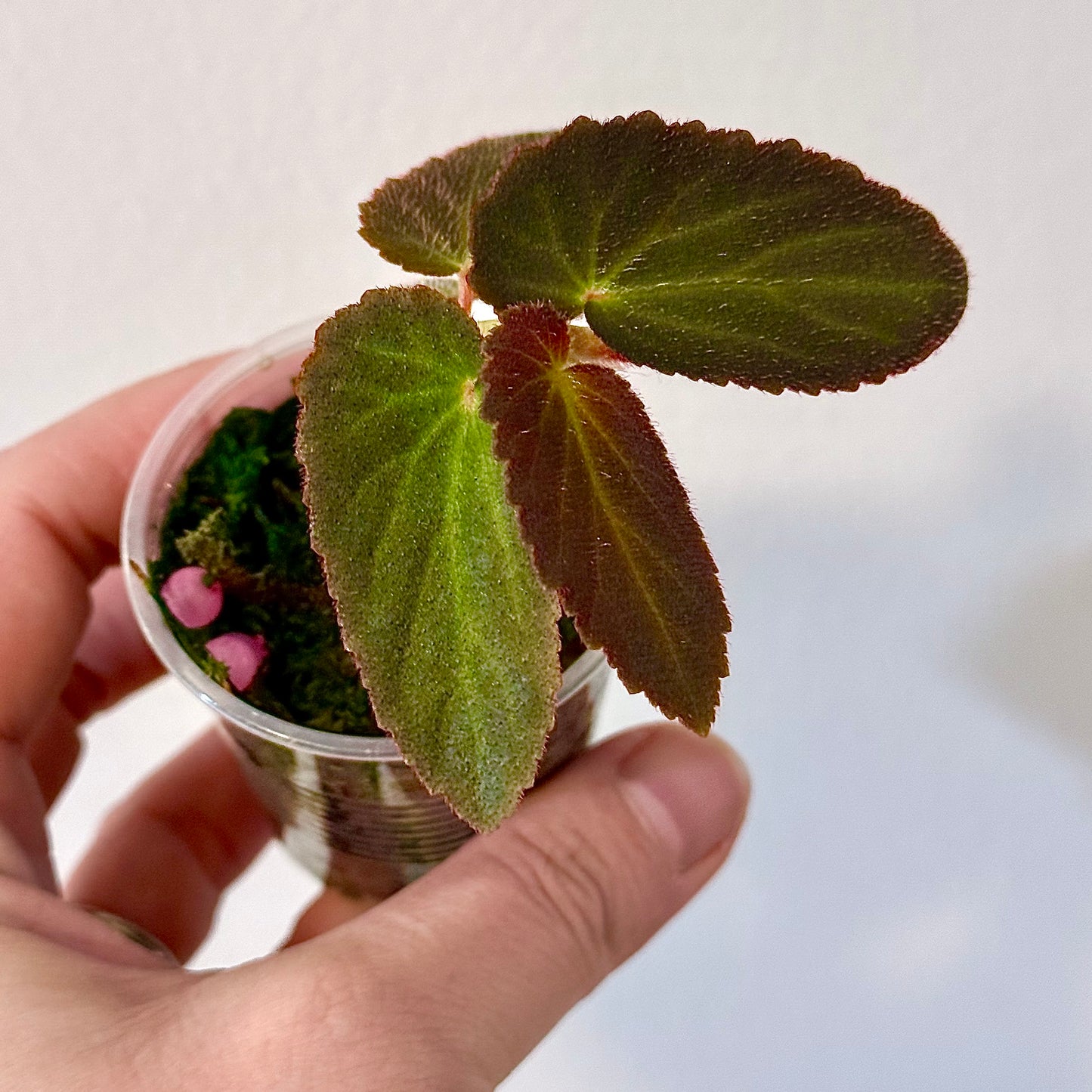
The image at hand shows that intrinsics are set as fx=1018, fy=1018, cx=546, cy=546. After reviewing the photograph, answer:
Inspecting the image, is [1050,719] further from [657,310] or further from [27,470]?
[27,470]

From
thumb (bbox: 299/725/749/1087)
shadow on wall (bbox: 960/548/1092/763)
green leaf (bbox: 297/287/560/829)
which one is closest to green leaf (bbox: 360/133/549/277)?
green leaf (bbox: 297/287/560/829)

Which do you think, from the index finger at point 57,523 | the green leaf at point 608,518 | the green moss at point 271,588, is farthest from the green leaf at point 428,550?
the index finger at point 57,523

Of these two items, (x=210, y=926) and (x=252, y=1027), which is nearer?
(x=252, y=1027)

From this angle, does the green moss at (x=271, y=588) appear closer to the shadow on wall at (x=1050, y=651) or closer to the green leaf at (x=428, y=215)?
the green leaf at (x=428, y=215)

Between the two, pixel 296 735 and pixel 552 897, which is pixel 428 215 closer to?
pixel 296 735

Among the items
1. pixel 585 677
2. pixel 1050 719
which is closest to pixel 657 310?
pixel 585 677

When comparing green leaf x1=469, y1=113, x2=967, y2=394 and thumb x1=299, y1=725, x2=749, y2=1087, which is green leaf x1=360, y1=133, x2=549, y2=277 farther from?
thumb x1=299, y1=725, x2=749, y2=1087

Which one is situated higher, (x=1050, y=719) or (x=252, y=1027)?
(x=252, y=1027)
